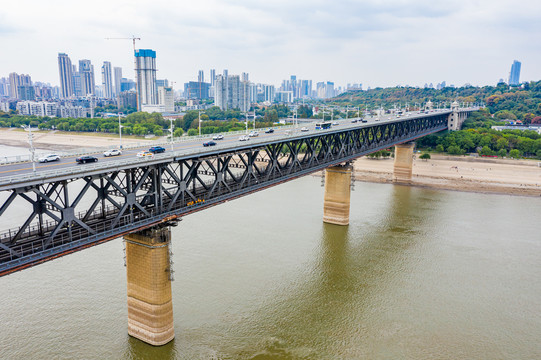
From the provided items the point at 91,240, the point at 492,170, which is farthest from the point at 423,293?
the point at 492,170

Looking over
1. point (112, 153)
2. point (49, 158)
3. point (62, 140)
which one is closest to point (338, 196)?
point (112, 153)

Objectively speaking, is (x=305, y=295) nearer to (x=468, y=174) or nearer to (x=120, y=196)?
(x=120, y=196)

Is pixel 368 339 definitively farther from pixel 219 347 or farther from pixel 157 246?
pixel 157 246

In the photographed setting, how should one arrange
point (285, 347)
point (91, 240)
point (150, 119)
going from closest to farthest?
point (91, 240)
point (285, 347)
point (150, 119)

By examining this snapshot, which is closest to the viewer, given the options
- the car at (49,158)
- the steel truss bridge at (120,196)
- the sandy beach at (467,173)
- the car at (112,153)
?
the steel truss bridge at (120,196)

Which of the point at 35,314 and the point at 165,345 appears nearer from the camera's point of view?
the point at 165,345

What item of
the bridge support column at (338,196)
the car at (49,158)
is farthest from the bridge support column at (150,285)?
the bridge support column at (338,196)

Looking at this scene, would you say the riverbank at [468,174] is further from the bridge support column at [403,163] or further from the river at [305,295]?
the river at [305,295]
